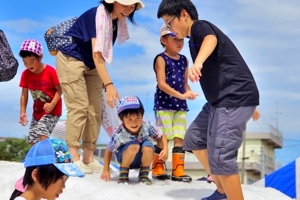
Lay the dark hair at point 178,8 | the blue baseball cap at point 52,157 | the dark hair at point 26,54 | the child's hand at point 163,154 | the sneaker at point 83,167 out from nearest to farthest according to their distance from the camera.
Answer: the blue baseball cap at point 52,157 < the dark hair at point 178,8 < the child's hand at point 163,154 < the sneaker at point 83,167 < the dark hair at point 26,54

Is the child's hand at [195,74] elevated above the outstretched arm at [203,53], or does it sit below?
below

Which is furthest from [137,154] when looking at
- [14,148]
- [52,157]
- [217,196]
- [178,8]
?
[14,148]

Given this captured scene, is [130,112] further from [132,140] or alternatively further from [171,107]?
[171,107]

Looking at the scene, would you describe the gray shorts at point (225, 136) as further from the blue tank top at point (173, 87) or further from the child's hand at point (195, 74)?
the blue tank top at point (173, 87)

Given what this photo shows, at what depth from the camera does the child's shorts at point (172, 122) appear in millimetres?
5996

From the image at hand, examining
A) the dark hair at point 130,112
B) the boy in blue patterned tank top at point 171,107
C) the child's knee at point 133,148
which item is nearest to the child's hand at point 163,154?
the boy in blue patterned tank top at point 171,107

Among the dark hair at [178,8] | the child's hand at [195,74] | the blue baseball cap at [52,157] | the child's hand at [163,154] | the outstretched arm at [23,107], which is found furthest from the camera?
the outstretched arm at [23,107]

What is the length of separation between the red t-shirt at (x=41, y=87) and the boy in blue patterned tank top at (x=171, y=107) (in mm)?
1112

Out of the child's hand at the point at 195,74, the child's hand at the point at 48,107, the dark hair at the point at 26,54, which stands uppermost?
the dark hair at the point at 26,54

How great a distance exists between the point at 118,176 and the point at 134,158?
476 mm

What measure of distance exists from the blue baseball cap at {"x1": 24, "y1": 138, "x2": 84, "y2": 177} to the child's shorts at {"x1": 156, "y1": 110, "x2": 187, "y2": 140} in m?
2.60

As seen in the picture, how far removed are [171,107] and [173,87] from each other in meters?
0.20

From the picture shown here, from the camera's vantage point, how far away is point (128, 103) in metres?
5.51

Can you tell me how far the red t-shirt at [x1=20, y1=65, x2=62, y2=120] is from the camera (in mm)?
6379
